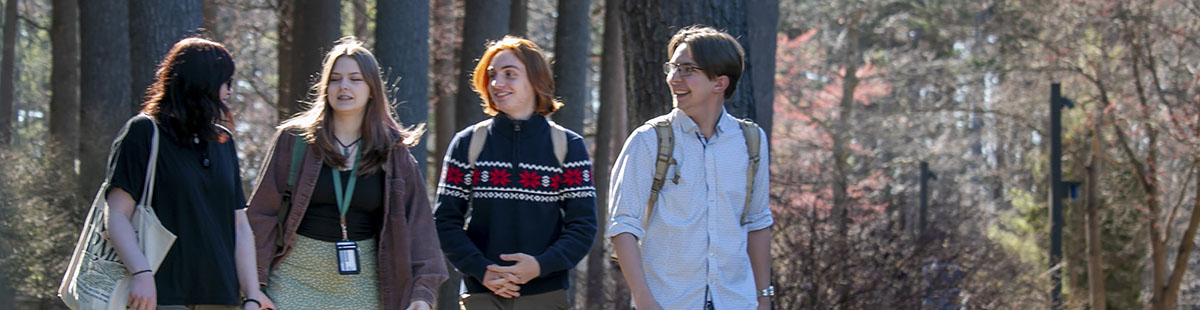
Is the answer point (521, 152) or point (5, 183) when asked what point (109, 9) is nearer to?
point (5, 183)

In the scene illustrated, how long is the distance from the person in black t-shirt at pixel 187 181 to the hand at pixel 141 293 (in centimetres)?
2

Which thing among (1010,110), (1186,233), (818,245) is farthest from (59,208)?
(1010,110)

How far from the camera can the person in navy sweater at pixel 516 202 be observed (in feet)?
15.8

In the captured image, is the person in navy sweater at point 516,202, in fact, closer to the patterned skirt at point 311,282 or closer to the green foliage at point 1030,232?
the patterned skirt at point 311,282

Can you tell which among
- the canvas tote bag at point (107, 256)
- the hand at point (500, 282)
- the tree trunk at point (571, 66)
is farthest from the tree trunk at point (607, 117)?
the canvas tote bag at point (107, 256)

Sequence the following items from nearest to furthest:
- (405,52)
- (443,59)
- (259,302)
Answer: (259,302) → (405,52) → (443,59)

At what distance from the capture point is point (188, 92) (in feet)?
14.3

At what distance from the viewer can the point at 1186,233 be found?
18172 mm

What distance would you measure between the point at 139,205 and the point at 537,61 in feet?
5.10

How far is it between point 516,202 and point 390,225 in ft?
1.56

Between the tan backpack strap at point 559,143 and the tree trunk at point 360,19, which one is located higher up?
the tree trunk at point 360,19

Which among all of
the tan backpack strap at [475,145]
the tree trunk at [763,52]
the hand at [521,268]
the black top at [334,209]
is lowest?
the hand at [521,268]

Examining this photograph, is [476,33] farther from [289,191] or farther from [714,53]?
[714,53]

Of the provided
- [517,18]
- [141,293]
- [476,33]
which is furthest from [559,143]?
[517,18]
